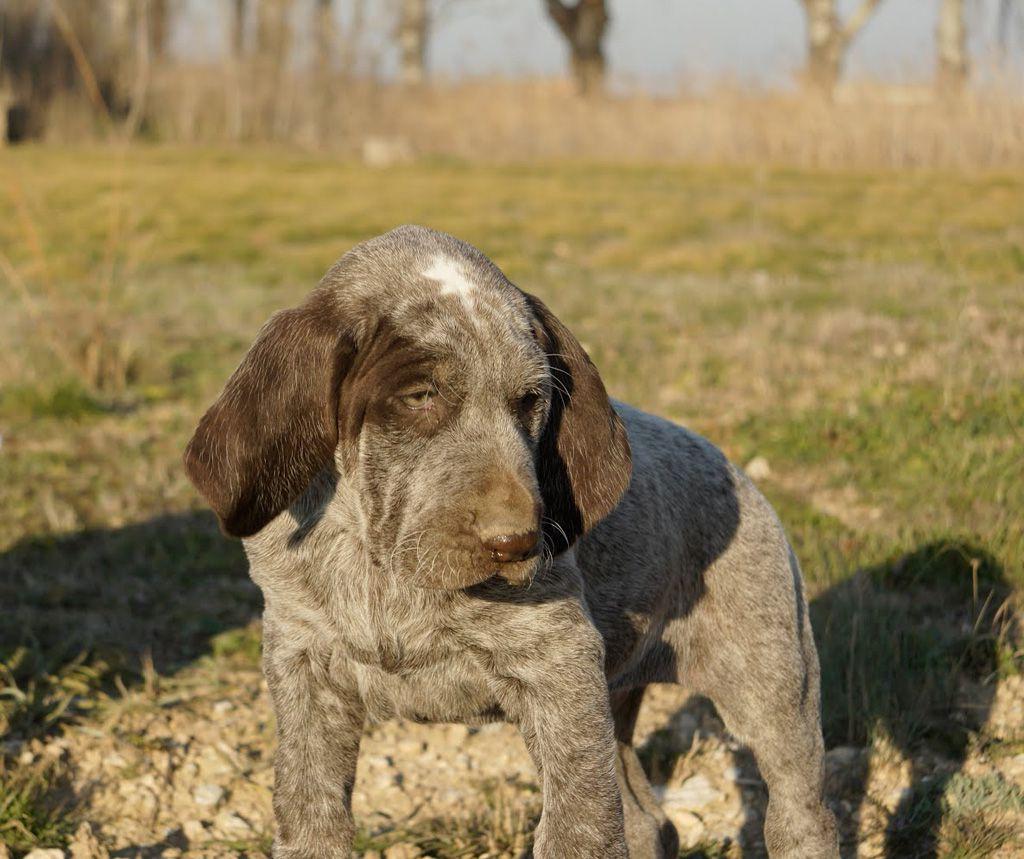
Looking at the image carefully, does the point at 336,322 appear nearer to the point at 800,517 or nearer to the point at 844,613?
the point at 844,613

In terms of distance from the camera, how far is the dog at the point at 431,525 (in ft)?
10.5

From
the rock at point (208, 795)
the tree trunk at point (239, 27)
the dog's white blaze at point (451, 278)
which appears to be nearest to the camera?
the dog's white blaze at point (451, 278)

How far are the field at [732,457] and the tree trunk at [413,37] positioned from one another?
28.1 meters

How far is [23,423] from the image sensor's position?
9.52 metres

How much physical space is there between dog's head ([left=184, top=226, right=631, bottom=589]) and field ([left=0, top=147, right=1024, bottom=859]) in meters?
1.89

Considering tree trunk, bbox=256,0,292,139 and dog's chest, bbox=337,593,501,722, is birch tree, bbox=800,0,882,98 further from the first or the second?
dog's chest, bbox=337,593,501,722

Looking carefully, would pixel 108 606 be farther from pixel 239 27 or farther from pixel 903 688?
pixel 239 27

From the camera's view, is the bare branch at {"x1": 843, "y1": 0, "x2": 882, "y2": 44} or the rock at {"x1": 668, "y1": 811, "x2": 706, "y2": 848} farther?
the bare branch at {"x1": 843, "y1": 0, "x2": 882, "y2": 44}

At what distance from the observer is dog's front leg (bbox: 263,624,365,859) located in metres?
3.54

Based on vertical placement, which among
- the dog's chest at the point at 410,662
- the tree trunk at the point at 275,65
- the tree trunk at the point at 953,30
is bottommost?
the dog's chest at the point at 410,662

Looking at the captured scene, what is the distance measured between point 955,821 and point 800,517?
2764 millimetres

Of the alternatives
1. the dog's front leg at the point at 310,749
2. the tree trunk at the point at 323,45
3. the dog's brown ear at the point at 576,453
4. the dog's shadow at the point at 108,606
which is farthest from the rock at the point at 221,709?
the tree trunk at the point at 323,45

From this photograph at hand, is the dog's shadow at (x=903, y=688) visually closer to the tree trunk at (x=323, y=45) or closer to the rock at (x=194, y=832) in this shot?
the rock at (x=194, y=832)

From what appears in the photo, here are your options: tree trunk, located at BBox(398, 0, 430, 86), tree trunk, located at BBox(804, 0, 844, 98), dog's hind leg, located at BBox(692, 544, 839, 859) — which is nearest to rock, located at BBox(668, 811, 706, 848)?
dog's hind leg, located at BBox(692, 544, 839, 859)
